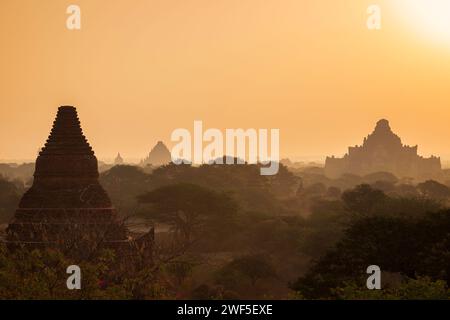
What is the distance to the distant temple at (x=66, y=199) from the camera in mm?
45562

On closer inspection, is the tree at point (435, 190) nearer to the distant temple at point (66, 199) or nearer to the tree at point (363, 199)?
the tree at point (363, 199)

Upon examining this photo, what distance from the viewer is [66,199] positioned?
47.8 meters

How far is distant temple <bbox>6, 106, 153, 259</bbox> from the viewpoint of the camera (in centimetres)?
4556

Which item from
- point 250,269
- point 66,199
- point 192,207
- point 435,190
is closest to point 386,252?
point 66,199

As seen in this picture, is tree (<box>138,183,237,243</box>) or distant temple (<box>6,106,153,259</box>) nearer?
distant temple (<box>6,106,153,259</box>)

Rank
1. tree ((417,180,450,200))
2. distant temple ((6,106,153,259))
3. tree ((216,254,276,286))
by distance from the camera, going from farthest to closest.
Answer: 1. tree ((417,180,450,200))
2. tree ((216,254,276,286))
3. distant temple ((6,106,153,259))

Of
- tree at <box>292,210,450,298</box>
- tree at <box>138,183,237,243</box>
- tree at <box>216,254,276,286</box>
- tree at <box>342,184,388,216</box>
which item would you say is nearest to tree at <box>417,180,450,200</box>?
tree at <box>342,184,388,216</box>

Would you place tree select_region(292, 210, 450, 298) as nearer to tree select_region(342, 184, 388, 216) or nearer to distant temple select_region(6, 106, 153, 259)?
distant temple select_region(6, 106, 153, 259)

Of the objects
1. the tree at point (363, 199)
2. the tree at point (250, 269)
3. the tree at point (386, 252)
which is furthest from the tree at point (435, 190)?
the tree at point (386, 252)
